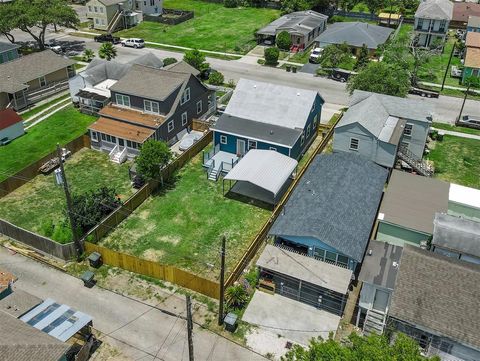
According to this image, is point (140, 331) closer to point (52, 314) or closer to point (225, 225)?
point (52, 314)

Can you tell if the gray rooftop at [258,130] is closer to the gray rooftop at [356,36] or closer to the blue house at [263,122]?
the blue house at [263,122]

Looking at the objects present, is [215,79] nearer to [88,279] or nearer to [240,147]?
[240,147]

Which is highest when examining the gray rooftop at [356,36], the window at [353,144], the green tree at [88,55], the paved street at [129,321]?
the gray rooftop at [356,36]

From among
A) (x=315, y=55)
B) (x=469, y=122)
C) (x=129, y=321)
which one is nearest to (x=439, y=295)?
(x=129, y=321)

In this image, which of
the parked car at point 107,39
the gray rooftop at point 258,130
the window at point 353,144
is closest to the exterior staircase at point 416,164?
Result: the window at point 353,144

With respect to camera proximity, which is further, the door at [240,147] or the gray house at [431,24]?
the gray house at [431,24]

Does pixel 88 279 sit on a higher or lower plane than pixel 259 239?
lower

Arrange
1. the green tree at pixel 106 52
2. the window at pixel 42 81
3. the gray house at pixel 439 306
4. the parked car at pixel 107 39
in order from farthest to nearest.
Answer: the parked car at pixel 107 39
the green tree at pixel 106 52
the window at pixel 42 81
the gray house at pixel 439 306
